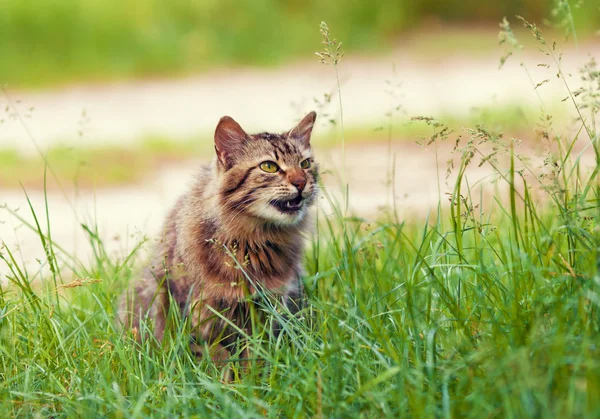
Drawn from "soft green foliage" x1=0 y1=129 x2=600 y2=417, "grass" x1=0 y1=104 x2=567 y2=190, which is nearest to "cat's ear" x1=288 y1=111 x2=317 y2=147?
"soft green foliage" x1=0 y1=129 x2=600 y2=417

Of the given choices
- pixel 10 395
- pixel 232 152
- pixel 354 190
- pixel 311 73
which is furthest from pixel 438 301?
pixel 311 73

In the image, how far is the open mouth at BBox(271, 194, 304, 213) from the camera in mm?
3149

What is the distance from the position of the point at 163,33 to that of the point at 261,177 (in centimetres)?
750

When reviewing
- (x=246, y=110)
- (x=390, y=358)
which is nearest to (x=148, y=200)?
(x=246, y=110)

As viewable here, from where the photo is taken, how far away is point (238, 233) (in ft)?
10.5

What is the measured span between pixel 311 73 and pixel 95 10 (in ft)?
9.84

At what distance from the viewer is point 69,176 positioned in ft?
22.3

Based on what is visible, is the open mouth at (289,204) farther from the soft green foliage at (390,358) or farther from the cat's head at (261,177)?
the soft green foliage at (390,358)

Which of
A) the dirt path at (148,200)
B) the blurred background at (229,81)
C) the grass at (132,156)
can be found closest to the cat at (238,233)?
the dirt path at (148,200)

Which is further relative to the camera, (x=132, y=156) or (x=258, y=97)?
(x=258, y=97)

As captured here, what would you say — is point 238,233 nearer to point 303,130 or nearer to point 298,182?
point 298,182

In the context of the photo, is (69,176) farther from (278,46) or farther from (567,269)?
(567,269)

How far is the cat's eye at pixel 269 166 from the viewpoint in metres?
3.20

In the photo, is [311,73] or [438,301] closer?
[438,301]
